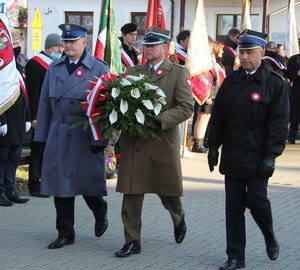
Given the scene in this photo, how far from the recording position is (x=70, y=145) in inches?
292

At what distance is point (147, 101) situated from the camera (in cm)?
687

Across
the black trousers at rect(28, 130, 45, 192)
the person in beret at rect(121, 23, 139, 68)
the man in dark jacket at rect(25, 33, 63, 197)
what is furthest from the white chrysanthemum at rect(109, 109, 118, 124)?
the person in beret at rect(121, 23, 139, 68)

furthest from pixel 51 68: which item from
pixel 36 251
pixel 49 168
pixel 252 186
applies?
pixel 252 186

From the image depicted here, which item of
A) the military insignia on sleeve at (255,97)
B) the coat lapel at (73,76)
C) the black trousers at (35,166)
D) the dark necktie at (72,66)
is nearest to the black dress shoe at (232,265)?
the military insignia on sleeve at (255,97)

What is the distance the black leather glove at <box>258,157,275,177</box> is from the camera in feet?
21.3

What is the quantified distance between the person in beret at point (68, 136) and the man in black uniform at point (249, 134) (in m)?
1.24

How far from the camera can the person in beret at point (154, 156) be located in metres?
7.16

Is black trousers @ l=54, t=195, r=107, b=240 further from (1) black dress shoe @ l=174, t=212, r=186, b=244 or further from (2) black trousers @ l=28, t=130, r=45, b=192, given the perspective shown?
(2) black trousers @ l=28, t=130, r=45, b=192

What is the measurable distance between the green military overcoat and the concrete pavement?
60 centimetres

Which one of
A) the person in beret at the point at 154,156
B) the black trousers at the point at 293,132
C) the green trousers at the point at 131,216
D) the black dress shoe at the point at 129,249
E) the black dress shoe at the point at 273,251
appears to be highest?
the person in beret at the point at 154,156

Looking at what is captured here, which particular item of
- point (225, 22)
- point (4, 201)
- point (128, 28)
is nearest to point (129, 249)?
point (4, 201)

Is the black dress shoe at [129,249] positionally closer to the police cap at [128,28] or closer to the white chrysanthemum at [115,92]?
the white chrysanthemum at [115,92]

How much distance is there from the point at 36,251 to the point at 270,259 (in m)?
2.06

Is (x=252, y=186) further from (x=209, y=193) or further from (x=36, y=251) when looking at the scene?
(x=209, y=193)
